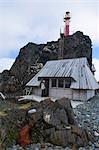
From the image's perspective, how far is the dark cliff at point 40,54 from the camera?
38312mm

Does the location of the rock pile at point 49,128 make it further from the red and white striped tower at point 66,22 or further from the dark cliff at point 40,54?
the red and white striped tower at point 66,22

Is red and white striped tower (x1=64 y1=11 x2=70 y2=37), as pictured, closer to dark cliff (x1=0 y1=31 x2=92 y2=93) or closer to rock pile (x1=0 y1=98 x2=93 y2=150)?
dark cliff (x1=0 y1=31 x2=92 y2=93)

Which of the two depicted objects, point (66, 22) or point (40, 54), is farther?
point (40, 54)

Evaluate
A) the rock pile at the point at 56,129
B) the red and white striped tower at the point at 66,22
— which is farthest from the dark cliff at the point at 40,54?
the rock pile at the point at 56,129

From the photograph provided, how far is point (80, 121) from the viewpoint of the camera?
606 inches

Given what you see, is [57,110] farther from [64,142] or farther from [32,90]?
[32,90]

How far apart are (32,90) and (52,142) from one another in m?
16.6

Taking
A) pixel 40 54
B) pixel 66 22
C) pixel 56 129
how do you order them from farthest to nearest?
1. pixel 40 54
2. pixel 66 22
3. pixel 56 129

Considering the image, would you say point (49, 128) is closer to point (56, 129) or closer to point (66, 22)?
point (56, 129)

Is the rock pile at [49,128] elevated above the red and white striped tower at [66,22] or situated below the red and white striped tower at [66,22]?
below

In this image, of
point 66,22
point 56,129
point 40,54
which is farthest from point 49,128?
point 66,22

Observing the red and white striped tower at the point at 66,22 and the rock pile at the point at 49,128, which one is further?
the red and white striped tower at the point at 66,22

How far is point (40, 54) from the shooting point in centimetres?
4125

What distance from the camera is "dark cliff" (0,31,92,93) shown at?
3831 centimetres
